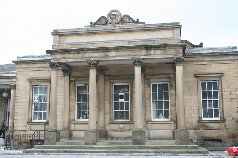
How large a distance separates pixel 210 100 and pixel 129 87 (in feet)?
16.0

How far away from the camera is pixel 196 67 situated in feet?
62.7

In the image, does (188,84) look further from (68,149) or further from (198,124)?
(68,149)

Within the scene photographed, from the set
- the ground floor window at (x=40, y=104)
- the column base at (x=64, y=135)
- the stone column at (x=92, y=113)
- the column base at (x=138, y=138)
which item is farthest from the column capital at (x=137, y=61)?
the ground floor window at (x=40, y=104)

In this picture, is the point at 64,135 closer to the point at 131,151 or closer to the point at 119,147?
the point at 119,147

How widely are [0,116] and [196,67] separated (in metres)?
15.1

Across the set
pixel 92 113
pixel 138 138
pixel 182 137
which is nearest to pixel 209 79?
pixel 182 137

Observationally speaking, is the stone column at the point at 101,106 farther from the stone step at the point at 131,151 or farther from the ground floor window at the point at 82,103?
the stone step at the point at 131,151

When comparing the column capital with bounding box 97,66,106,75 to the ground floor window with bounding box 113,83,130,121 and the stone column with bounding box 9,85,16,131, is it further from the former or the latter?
the stone column with bounding box 9,85,16,131

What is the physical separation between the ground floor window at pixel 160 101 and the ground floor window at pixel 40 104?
7.01 meters

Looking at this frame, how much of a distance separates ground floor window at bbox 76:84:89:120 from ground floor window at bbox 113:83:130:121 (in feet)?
5.81

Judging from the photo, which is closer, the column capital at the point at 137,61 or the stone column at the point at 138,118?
the stone column at the point at 138,118

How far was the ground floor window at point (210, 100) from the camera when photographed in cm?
1883

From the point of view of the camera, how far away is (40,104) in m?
21.0

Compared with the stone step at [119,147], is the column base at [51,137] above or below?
above
